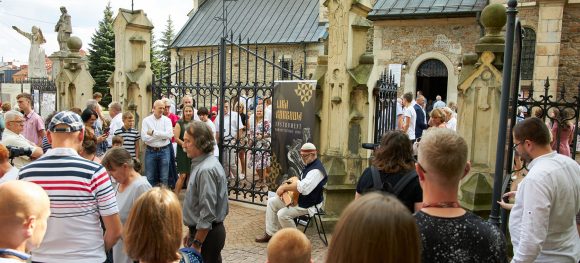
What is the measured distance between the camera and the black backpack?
317 centimetres

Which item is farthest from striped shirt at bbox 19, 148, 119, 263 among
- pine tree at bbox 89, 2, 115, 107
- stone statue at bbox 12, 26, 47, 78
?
pine tree at bbox 89, 2, 115, 107

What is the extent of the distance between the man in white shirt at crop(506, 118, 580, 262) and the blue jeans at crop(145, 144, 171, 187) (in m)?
6.26

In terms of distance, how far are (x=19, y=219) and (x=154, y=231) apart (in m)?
0.59

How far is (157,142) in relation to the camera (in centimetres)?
827

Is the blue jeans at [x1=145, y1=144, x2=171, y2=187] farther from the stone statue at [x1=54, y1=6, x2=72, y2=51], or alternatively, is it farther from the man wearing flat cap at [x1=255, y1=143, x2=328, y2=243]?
the stone statue at [x1=54, y1=6, x2=72, y2=51]

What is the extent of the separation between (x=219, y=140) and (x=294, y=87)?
2092 millimetres

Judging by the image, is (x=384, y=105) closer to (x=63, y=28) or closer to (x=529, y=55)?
(x=529, y=55)

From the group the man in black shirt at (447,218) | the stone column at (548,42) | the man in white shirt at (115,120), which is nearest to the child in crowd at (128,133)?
the man in white shirt at (115,120)

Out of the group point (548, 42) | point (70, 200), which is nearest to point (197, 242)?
point (70, 200)

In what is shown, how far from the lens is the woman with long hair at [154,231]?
7.52 ft

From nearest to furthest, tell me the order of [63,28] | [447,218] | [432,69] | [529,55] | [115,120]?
[447,218], [115,120], [529,55], [63,28], [432,69]

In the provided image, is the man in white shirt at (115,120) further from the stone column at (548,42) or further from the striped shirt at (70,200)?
the stone column at (548,42)

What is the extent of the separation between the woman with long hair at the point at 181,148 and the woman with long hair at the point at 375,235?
7.03 m

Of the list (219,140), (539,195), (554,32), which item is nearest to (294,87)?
(219,140)
